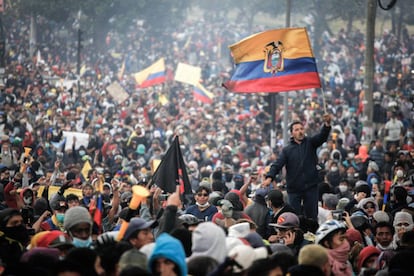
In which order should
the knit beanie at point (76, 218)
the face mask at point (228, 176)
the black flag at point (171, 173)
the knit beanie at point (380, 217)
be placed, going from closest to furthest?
the knit beanie at point (76, 218) < the knit beanie at point (380, 217) < the black flag at point (171, 173) < the face mask at point (228, 176)

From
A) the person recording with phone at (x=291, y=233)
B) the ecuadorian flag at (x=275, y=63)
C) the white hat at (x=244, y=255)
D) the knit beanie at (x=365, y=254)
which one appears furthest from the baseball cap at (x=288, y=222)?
the ecuadorian flag at (x=275, y=63)

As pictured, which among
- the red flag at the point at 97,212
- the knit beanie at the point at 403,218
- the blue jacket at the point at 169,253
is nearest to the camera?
→ the blue jacket at the point at 169,253

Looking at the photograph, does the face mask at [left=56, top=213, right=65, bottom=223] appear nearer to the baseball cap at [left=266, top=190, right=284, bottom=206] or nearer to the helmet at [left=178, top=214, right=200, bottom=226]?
the helmet at [left=178, top=214, right=200, bottom=226]

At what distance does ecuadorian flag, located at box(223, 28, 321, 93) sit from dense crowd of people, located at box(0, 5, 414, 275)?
834 millimetres

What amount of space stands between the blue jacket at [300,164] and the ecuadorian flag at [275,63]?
1958 millimetres

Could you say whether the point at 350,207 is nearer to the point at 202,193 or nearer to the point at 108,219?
the point at 202,193

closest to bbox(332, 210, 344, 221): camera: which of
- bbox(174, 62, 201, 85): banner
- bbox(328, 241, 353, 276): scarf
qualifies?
bbox(328, 241, 353, 276): scarf

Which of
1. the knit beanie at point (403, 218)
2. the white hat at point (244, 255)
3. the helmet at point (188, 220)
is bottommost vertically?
the knit beanie at point (403, 218)

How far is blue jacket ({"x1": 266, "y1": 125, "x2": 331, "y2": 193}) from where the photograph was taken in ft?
40.3

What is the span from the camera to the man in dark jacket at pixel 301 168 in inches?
483

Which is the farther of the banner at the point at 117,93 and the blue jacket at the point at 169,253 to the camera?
the banner at the point at 117,93

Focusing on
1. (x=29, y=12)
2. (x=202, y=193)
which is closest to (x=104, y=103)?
(x=29, y=12)

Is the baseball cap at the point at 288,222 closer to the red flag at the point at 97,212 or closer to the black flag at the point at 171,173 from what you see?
the red flag at the point at 97,212

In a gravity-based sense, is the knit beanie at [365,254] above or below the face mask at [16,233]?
below
